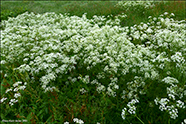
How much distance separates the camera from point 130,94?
12.2 feet

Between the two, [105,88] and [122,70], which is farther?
→ [122,70]

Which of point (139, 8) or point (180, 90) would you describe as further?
point (139, 8)

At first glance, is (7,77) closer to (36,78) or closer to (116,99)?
(36,78)

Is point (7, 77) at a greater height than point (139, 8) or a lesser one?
lesser

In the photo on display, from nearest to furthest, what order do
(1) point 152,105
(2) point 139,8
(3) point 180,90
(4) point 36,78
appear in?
(3) point 180,90
(1) point 152,105
(4) point 36,78
(2) point 139,8

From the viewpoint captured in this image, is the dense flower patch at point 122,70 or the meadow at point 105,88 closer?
the meadow at point 105,88

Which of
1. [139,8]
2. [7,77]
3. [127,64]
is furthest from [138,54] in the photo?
[139,8]

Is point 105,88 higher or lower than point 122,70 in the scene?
lower

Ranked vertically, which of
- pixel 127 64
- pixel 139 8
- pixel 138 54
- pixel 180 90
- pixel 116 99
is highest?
pixel 139 8

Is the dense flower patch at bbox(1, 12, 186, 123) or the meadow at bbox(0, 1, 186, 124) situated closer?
the meadow at bbox(0, 1, 186, 124)

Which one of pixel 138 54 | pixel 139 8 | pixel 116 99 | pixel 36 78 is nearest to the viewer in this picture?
pixel 116 99

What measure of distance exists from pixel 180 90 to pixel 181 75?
576mm

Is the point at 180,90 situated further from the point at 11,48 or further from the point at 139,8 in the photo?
the point at 139,8

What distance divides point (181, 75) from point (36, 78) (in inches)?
148
